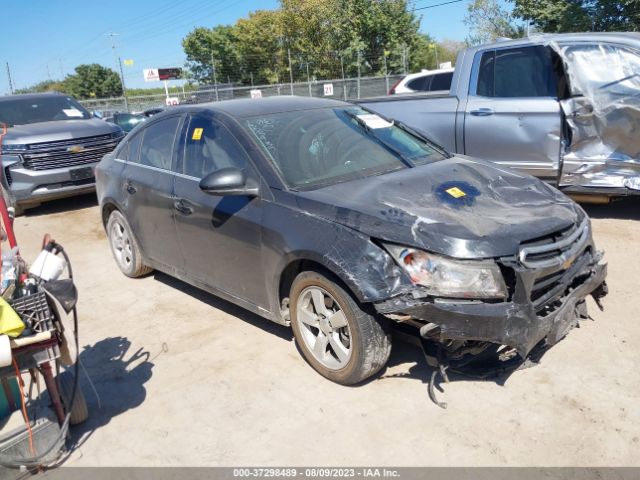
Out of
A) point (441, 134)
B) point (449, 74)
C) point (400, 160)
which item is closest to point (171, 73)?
point (449, 74)

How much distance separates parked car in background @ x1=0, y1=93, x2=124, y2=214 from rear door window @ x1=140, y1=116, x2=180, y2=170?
3.70 meters

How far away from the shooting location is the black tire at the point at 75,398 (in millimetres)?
3066

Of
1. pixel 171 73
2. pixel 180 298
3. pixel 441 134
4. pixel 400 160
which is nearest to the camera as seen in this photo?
pixel 400 160

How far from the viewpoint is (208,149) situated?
411 centimetres

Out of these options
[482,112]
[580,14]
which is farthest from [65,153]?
[580,14]

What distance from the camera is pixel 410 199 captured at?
330cm

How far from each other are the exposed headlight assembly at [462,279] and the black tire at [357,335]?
1.22ft

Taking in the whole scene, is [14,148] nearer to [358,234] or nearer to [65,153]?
[65,153]

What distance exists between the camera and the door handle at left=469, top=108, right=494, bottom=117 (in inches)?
242

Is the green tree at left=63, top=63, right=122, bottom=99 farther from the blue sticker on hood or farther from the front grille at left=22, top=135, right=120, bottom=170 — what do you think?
the blue sticker on hood

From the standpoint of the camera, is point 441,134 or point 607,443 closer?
point 607,443

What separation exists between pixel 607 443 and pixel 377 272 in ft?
4.58

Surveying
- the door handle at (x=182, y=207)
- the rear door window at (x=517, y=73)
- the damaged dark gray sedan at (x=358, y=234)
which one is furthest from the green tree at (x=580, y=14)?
the door handle at (x=182, y=207)

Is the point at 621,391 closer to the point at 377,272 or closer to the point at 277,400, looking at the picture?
the point at 377,272
